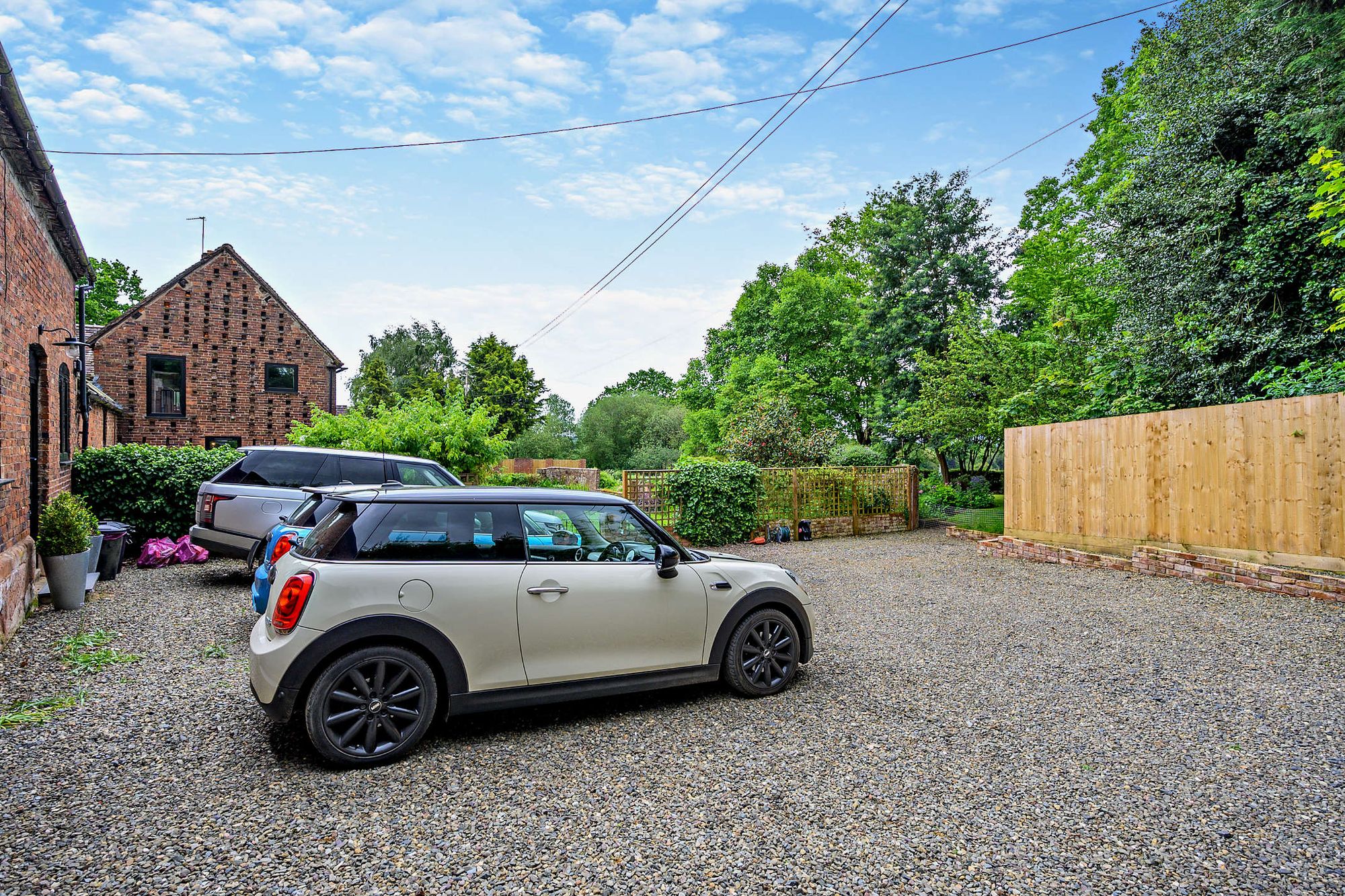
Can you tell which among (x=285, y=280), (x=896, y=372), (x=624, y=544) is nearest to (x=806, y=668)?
(x=624, y=544)

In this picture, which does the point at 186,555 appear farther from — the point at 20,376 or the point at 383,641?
the point at 383,641

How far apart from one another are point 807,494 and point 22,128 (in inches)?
533

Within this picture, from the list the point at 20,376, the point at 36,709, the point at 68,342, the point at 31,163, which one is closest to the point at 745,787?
the point at 36,709

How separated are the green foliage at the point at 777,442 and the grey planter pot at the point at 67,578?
13135 millimetres

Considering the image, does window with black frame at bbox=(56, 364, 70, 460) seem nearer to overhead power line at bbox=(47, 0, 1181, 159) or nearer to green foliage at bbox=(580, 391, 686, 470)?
overhead power line at bbox=(47, 0, 1181, 159)

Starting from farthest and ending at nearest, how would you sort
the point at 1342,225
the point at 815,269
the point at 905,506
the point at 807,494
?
the point at 815,269 → the point at 905,506 → the point at 807,494 → the point at 1342,225

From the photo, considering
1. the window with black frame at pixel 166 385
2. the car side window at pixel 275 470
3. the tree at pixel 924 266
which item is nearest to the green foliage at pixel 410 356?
the window with black frame at pixel 166 385

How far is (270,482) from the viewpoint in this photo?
27.1ft

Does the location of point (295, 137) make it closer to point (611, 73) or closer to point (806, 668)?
point (611, 73)

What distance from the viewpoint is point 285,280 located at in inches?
898

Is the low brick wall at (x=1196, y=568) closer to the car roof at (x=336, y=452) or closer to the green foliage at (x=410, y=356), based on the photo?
the car roof at (x=336, y=452)

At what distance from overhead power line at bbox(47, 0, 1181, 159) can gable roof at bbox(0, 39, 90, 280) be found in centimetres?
184

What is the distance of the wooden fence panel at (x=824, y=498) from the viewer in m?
13.7

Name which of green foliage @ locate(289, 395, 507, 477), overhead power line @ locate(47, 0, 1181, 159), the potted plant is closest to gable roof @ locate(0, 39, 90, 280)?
overhead power line @ locate(47, 0, 1181, 159)
